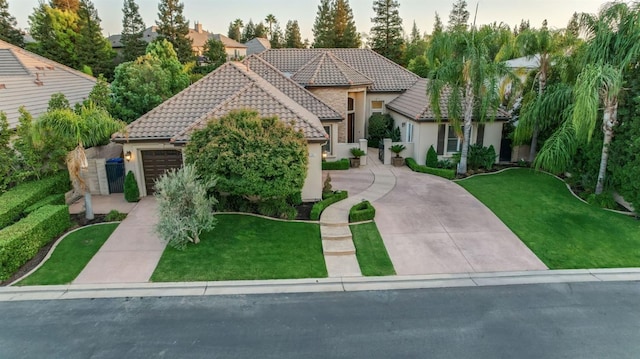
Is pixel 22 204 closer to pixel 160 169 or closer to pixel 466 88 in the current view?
pixel 160 169

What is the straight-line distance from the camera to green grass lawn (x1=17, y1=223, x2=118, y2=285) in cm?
1099

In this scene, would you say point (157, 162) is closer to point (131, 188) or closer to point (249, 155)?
point (131, 188)

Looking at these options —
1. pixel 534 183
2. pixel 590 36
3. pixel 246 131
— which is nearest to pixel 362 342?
pixel 246 131

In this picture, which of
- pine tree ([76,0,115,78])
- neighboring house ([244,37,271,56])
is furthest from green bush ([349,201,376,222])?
neighboring house ([244,37,271,56])

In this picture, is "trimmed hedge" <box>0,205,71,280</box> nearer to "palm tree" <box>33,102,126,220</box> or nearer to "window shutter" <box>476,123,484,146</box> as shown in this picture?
"palm tree" <box>33,102,126,220</box>

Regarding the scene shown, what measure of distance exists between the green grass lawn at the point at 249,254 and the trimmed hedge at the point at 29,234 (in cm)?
381

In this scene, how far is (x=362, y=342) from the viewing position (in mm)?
8664

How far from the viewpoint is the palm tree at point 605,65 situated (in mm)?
14484

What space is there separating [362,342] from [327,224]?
6158 mm

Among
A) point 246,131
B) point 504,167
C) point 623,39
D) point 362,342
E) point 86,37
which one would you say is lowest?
point 362,342

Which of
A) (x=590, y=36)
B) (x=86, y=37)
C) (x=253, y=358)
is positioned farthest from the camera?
(x=86, y=37)

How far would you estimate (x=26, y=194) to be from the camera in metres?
14.3

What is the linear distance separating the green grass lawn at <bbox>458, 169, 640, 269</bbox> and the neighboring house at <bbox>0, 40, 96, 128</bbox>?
2030 centimetres

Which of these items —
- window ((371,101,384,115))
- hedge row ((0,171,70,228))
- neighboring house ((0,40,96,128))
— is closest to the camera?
hedge row ((0,171,70,228))
